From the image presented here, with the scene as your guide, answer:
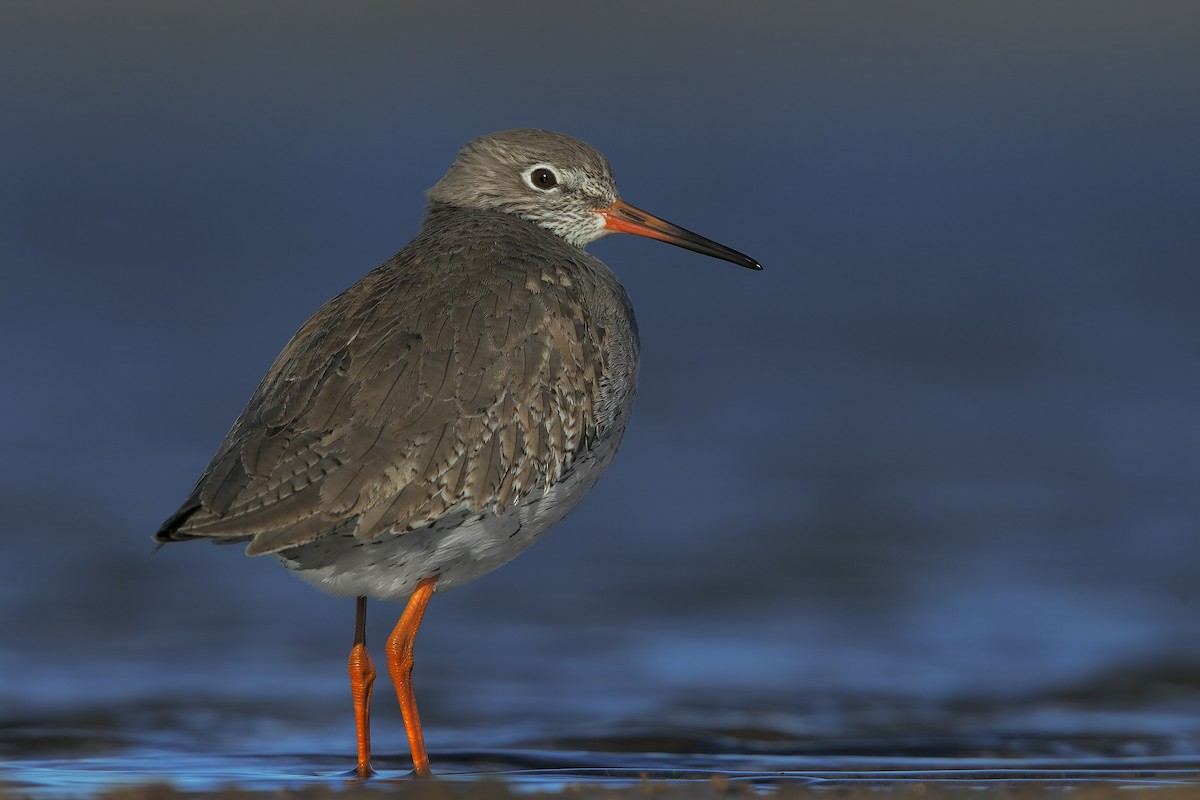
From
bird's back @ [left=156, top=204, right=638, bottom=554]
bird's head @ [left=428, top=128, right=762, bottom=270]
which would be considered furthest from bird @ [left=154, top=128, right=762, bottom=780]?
bird's head @ [left=428, top=128, right=762, bottom=270]

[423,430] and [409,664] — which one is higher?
[423,430]

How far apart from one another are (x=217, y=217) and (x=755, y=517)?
9874 mm

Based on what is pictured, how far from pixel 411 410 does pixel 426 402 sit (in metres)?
0.08

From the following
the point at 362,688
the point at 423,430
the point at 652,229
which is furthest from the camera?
the point at 652,229

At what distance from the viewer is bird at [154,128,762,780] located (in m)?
6.82

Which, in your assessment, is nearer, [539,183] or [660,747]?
[660,747]

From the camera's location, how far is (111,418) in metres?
13.4

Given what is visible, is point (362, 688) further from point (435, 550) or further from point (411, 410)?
point (411, 410)

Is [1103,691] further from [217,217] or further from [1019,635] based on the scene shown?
[217,217]

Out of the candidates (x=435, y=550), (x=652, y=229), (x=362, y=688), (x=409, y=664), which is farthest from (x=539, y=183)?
(x=362, y=688)

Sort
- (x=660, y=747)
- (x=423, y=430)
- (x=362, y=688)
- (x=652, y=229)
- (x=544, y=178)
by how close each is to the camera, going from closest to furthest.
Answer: (x=423, y=430), (x=362, y=688), (x=660, y=747), (x=544, y=178), (x=652, y=229)

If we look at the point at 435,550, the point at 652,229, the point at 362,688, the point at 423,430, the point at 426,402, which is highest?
the point at 652,229

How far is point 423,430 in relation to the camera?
23.0 feet

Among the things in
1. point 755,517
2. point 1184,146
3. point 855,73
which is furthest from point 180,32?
point 755,517
